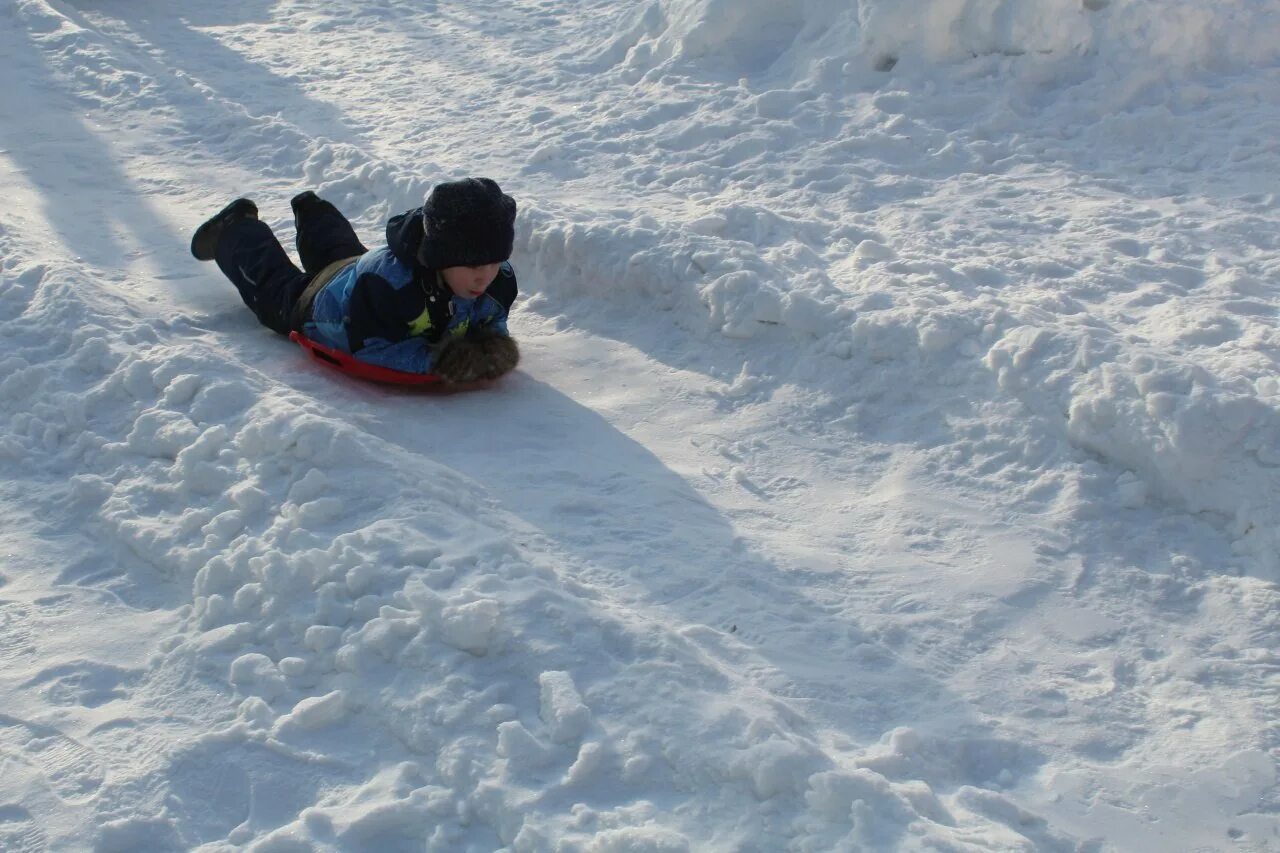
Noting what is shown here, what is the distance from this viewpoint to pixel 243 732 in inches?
111

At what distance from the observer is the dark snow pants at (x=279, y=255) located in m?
4.74

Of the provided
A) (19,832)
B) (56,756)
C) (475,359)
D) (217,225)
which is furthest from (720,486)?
(217,225)

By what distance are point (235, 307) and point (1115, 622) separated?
3482mm

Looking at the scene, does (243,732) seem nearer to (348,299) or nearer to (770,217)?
(348,299)

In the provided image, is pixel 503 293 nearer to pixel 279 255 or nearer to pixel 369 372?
pixel 369 372

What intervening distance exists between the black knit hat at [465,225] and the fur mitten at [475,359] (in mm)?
303

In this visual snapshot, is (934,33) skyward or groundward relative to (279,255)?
skyward

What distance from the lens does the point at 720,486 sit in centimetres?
385

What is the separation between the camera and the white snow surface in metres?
2.69

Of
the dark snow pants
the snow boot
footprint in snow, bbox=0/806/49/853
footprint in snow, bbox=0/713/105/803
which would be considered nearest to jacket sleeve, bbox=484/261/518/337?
the dark snow pants

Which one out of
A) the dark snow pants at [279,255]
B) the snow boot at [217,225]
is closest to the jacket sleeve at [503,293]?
the dark snow pants at [279,255]

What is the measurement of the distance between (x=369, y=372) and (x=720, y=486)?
4.52 feet

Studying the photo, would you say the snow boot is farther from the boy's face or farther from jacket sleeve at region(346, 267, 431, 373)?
the boy's face

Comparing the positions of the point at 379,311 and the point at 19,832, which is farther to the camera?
the point at 379,311
